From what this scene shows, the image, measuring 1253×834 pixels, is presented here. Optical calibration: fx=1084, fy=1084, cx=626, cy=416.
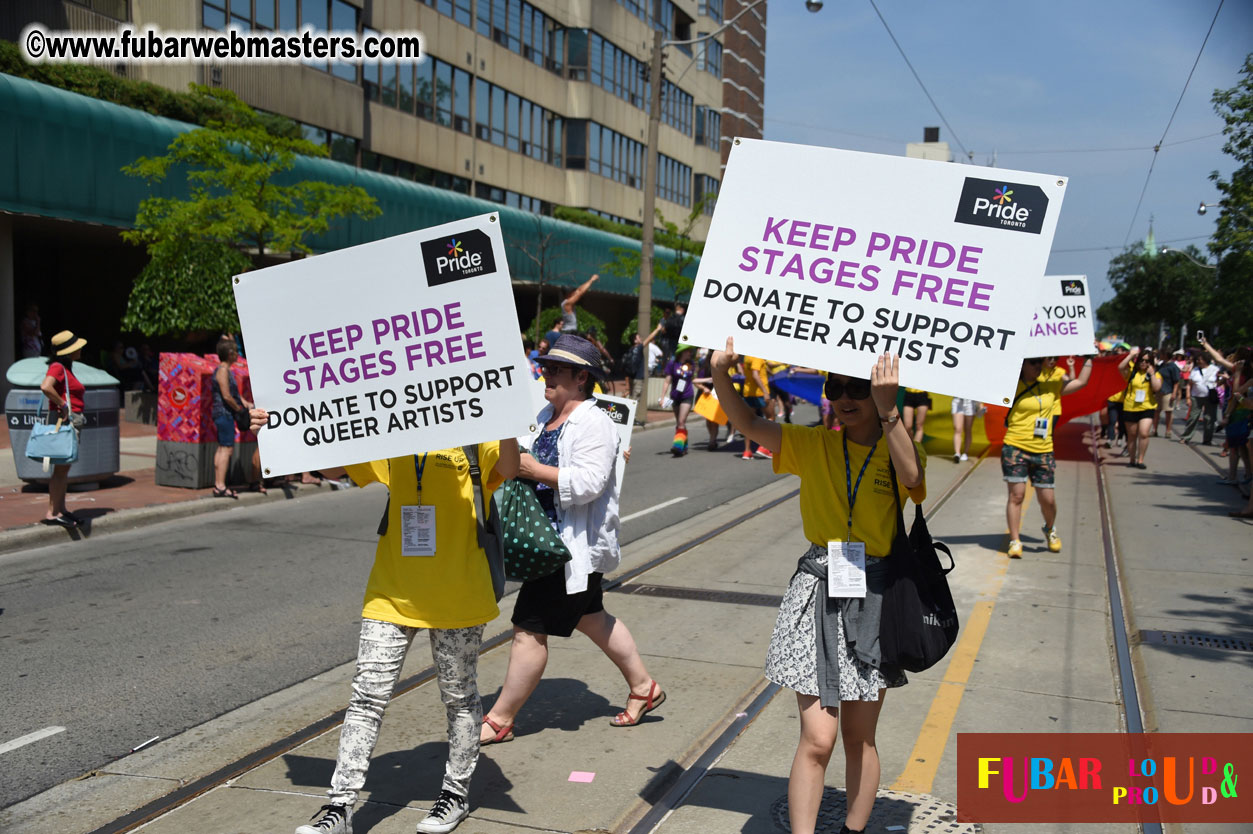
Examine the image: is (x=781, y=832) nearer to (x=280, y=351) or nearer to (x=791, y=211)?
(x=791, y=211)

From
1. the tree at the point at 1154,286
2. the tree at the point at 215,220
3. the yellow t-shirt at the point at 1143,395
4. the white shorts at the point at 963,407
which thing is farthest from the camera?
the tree at the point at 1154,286

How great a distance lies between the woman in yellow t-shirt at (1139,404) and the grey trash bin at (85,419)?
13.5 meters

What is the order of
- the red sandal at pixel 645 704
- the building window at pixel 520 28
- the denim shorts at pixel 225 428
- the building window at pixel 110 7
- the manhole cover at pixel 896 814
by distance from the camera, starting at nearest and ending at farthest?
the manhole cover at pixel 896 814, the red sandal at pixel 645 704, the denim shorts at pixel 225 428, the building window at pixel 110 7, the building window at pixel 520 28

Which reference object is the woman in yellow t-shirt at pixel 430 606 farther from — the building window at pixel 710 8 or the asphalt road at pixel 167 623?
the building window at pixel 710 8

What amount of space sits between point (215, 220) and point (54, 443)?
29.5 feet

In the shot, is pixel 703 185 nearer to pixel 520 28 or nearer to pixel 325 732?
pixel 520 28

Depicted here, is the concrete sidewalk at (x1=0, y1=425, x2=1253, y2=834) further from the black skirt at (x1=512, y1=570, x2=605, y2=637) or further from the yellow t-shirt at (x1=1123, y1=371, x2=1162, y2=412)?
the yellow t-shirt at (x1=1123, y1=371, x2=1162, y2=412)

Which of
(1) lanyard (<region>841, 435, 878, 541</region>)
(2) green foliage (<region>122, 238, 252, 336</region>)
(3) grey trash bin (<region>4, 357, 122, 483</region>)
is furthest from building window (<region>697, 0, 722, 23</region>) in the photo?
(1) lanyard (<region>841, 435, 878, 541</region>)

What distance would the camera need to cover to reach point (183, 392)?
494 inches

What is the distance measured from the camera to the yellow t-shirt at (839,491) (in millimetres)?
3529

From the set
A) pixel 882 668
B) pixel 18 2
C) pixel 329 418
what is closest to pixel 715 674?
pixel 882 668

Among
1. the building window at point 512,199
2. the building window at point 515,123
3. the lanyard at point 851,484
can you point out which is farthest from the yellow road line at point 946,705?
the building window at point 515,123

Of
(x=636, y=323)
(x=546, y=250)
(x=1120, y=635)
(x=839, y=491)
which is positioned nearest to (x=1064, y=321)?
(x=1120, y=635)

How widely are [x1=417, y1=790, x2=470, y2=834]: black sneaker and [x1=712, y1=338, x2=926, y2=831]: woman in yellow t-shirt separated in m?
1.21
